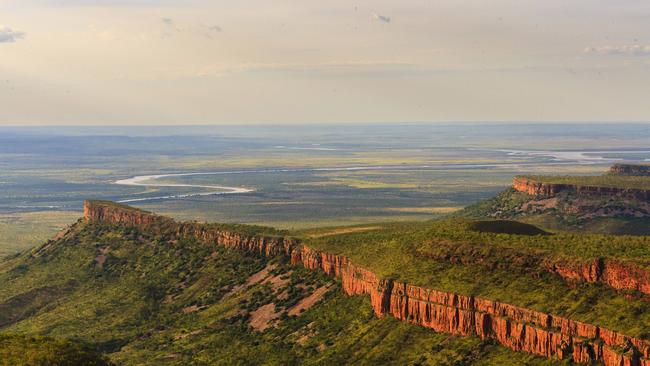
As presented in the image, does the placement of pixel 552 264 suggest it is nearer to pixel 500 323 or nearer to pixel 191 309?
pixel 500 323

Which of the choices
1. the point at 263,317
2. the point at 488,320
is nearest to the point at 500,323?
the point at 488,320

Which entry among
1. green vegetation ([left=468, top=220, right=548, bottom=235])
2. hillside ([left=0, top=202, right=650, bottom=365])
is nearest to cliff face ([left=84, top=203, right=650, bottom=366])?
hillside ([left=0, top=202, right=650, bottom=365])

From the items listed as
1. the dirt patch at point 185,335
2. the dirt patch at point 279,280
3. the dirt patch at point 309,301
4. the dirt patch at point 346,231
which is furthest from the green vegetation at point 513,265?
the dirt patch at point 185,335

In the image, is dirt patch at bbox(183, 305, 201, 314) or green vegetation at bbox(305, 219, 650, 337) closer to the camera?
green vegetation at bbox(305, 219, 650, 337)

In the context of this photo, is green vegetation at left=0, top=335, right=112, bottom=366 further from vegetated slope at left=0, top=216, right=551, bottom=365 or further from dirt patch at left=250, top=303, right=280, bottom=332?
dirt patch at left=250, top=303, right=280, bottom=332

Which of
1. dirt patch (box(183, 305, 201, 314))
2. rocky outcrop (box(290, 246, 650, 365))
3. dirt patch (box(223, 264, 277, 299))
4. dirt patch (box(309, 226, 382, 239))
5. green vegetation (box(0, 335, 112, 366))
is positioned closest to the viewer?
rocky outcrop (box(290, 246, 650, 365))
